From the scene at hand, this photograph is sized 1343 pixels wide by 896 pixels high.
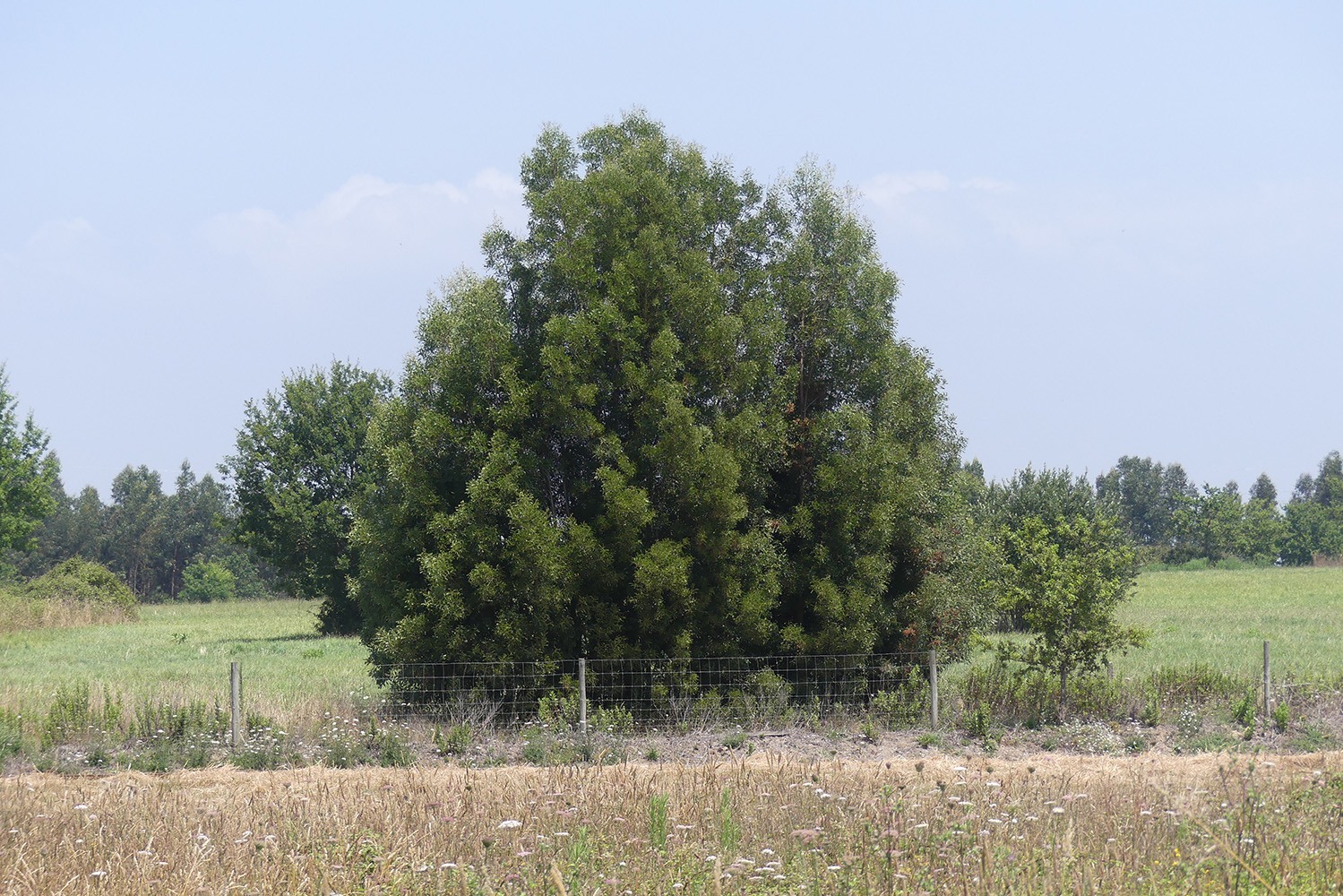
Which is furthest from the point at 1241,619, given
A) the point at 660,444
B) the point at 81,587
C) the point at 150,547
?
the point at 150,547

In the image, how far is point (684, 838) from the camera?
7090 mm

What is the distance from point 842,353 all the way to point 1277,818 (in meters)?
13.4

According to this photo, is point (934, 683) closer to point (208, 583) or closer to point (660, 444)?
point (660, 444)

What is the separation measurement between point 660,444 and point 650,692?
3.78 m

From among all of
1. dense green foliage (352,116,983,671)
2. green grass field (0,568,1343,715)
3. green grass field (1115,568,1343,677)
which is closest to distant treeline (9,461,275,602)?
green grass field (0,568,1343,715)

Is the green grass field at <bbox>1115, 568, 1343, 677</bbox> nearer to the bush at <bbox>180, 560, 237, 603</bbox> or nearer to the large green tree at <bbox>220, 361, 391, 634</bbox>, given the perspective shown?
the large green tree at <bbox>220, 361, 391, 634</bbox>

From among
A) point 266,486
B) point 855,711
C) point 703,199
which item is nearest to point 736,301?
point 703,199

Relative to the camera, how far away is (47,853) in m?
7.16

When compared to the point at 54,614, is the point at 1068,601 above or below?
above

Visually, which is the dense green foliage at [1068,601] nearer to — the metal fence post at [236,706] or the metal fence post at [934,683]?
the metal fence post at [934,683]

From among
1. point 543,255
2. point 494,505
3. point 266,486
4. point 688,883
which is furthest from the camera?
point 266,486

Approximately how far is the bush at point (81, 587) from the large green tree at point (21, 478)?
83.1 inches

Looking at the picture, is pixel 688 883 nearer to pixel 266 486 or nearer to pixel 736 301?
pixel 736 301

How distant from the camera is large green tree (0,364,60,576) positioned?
176ft
